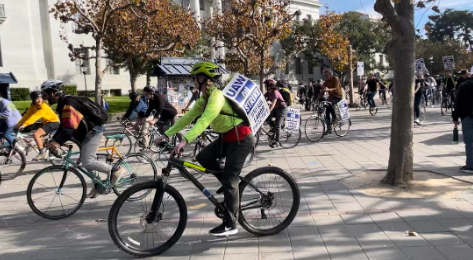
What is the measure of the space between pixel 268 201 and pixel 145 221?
1310 millimetres

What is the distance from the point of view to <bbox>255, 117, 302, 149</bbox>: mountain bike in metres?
9.70

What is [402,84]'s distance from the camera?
5508 mm

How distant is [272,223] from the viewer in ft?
13.9

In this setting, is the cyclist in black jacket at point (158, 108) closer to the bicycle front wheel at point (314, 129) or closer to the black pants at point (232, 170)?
the bicycle front wheel at point (314, 129)

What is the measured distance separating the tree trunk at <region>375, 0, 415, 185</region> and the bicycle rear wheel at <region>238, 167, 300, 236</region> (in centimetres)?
227

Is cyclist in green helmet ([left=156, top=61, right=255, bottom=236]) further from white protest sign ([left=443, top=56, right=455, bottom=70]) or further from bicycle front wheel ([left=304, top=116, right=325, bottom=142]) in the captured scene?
white protest sign ([left=443, top=56, right=455, bottom=70])

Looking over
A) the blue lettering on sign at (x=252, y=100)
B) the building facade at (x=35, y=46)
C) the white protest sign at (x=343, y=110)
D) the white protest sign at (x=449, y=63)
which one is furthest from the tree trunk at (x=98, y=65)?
the building facade at (x=35, y=46)

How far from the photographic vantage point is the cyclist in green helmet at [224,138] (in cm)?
377

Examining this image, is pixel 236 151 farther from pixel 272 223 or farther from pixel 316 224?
pixel 316 224

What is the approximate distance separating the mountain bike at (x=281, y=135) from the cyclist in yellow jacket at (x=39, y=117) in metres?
4.68

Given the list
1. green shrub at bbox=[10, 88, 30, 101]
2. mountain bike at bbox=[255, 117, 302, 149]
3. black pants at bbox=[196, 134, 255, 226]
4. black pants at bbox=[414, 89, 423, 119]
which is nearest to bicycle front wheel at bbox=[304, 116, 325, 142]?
mountain bike at bbox=[255, 117, 302, 149]

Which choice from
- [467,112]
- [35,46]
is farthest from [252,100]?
[35,46]

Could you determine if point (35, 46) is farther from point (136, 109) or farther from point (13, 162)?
point (13, 162)

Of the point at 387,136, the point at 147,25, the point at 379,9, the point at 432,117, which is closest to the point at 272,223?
the point at 379,9
